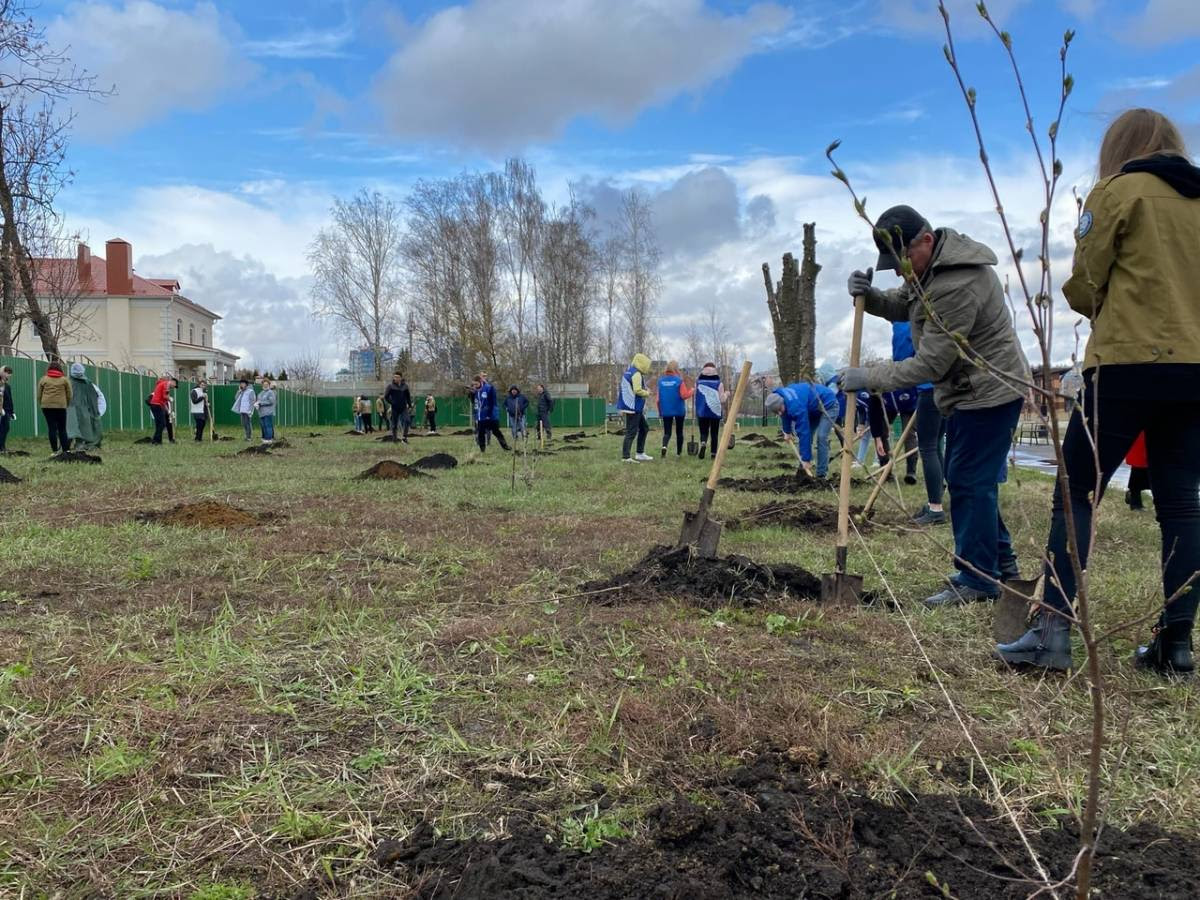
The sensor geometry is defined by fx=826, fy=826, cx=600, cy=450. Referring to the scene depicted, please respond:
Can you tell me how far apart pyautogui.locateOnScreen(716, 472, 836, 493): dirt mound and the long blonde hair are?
19.3 feet

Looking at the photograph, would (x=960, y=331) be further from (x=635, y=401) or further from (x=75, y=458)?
(x=75, y=458)

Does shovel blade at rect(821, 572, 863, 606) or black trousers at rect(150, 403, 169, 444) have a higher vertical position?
black trousers at rect(150, 403, 169, 444)

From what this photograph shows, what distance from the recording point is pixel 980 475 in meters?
3.68

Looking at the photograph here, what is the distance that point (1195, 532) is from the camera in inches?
105

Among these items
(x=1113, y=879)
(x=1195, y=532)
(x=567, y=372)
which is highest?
(x=567, y=372)

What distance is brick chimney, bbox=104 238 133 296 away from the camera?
160ft

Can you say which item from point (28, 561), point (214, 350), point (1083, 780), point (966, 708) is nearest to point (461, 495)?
point (28, 561)

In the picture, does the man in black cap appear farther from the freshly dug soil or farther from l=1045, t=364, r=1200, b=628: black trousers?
the freshly dug soil

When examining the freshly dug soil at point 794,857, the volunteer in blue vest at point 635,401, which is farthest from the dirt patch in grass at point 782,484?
the freshly dug soil at point 794,857

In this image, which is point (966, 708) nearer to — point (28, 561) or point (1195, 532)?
point (1195, 532)

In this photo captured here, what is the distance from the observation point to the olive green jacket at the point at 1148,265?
Answer: 255 centimetres

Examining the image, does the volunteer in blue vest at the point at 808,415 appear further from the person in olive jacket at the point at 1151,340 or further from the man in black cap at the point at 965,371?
the person in olive jacket at the point at 1151,340

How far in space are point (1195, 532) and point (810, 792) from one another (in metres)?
1.66

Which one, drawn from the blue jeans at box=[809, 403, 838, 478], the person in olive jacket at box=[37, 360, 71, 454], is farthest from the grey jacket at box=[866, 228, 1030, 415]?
the person in olive jacket at box=[37, 360, 71, 454]
